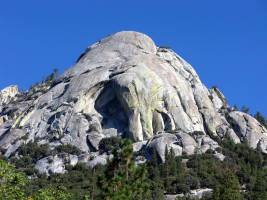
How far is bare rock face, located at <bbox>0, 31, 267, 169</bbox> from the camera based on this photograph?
4919 inches

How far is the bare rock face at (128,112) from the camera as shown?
125 metres

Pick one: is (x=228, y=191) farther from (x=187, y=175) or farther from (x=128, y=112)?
(x=128, y=112)

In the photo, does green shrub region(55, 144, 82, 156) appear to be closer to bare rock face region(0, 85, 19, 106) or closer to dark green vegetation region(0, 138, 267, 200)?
dark green vegetation region(0, 138, 267, 200)

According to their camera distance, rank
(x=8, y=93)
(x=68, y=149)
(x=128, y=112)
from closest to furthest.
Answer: (x=68, y=149)
(x=128, y=112)
(x=8, y=93)

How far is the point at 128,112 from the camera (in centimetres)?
12706

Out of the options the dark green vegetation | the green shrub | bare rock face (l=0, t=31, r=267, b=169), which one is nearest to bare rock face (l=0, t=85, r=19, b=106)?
bare rock face (l=0, t=31, r=267, b=169)

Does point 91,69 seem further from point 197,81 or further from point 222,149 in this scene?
point 222,149

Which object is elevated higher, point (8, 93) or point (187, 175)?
point (8, 93)

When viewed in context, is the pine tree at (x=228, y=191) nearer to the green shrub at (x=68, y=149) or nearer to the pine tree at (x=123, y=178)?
the pine tree at (x=123, y=178)

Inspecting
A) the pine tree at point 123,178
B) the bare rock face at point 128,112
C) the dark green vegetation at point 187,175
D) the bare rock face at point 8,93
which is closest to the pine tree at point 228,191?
the dark green vegetation at point 187,175

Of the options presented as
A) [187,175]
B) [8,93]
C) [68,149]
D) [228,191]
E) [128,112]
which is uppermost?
[8,93]

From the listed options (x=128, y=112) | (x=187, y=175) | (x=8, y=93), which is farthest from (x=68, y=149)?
(x=8, y=93)

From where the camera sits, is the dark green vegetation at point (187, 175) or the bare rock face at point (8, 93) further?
the bare rock face at point (8, 93)

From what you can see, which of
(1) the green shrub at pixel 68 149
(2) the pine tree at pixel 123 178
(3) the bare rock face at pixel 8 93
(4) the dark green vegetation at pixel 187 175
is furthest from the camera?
(3) the bare rock face at pixel 8 93
